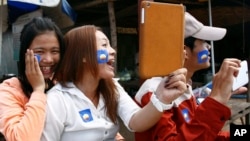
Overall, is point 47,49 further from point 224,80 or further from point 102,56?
point 224,80

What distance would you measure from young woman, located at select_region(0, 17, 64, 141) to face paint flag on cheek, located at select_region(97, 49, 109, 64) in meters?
0.20

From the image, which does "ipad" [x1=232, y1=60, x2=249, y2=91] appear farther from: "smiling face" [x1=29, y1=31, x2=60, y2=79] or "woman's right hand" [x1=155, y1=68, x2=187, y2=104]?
"smiling face" [x1=29, y1=31, x2=60, y2=79]

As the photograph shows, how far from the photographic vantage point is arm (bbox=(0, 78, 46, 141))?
51.4 inches

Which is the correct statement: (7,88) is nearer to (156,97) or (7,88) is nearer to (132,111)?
(132,111)

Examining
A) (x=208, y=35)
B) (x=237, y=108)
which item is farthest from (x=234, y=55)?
(x=208, y=35)

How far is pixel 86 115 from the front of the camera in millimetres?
1479

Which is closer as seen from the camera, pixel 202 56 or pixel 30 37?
pixel 30 37

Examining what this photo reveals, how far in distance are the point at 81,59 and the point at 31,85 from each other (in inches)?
10.6

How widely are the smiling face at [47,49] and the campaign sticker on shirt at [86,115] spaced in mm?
277

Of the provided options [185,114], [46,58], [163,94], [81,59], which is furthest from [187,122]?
[46,58]

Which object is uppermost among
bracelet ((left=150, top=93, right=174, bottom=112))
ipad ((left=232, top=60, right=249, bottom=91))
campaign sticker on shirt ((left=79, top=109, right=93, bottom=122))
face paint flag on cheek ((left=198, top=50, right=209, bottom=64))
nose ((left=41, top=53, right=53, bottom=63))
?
nose ((left=41, top=53, right=53, bottom=63))

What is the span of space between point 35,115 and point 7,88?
29 centimetres

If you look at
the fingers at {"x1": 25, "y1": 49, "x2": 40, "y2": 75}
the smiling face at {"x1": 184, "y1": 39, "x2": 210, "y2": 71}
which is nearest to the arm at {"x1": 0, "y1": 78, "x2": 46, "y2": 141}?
the fingers at {"x1": 25, "y1": 49, "x2": 40, "y2": 75}

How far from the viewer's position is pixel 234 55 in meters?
9.80
